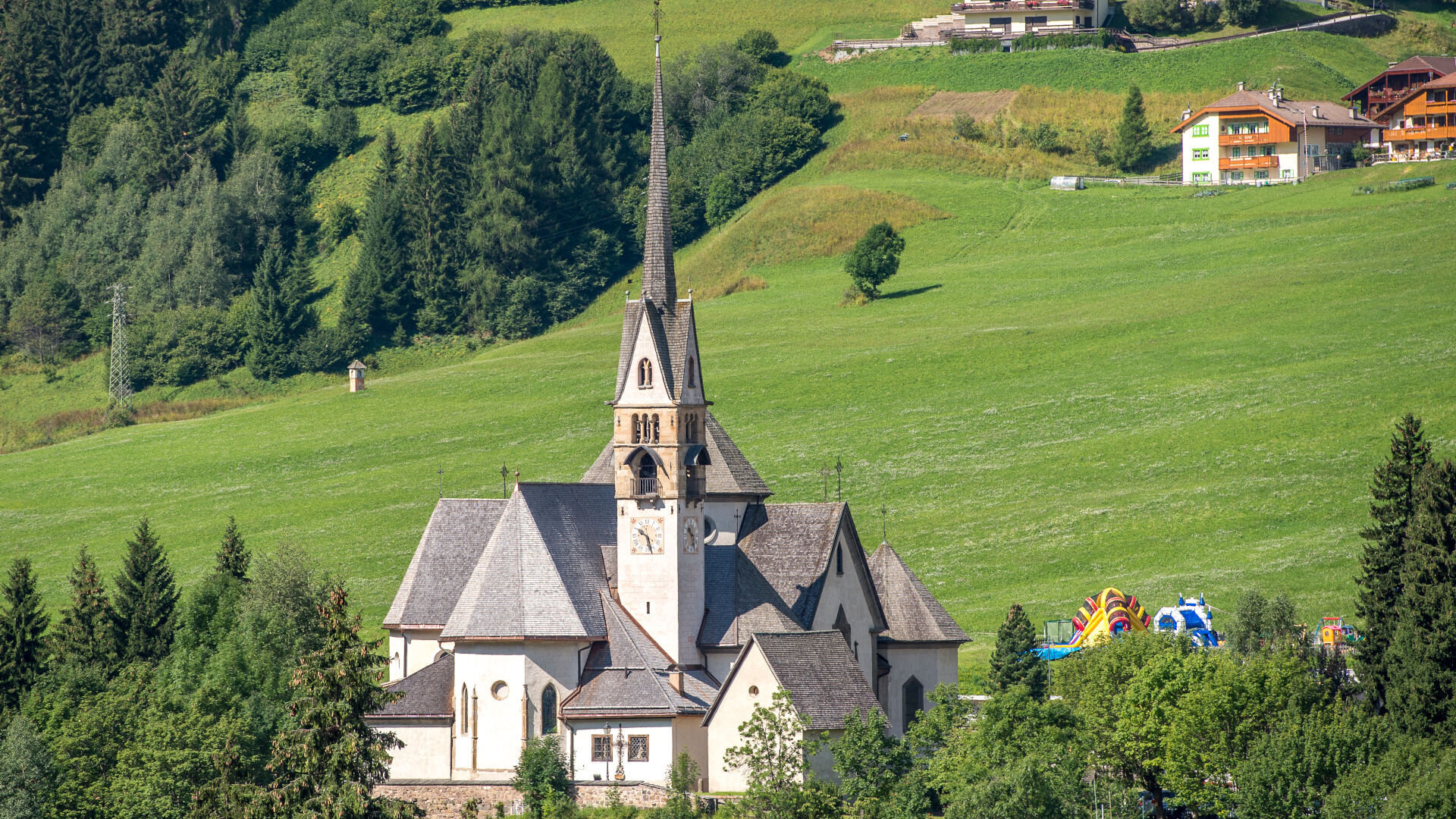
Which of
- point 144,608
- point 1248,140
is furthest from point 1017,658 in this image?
point 1248,140

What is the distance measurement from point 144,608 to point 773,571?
2658 cm

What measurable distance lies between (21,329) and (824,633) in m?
118

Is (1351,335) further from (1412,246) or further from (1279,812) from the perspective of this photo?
(1279,812)

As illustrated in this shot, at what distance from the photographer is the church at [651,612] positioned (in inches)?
2606

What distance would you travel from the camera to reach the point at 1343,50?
186 m

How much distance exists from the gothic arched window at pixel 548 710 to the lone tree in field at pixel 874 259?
7887 cm

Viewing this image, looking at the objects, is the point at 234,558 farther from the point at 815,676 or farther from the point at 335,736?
the point at 335,736

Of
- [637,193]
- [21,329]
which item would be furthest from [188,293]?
[637,193]

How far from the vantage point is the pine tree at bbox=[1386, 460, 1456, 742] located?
59031mm

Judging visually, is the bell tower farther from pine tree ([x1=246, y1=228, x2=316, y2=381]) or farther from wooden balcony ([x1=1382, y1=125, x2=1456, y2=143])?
wooden balcony ([x1=1382, y1=125, x2=1456, y2=143])

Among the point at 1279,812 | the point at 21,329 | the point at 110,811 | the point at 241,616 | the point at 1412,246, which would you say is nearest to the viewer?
the point at 1279,812

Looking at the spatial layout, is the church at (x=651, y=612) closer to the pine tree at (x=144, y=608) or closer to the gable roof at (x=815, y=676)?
the gable roof at (x=815, y=676)

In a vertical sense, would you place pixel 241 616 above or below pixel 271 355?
below

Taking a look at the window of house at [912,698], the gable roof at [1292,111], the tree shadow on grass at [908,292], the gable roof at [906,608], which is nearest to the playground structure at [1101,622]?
the gable roof at [906,608]
